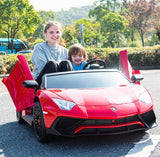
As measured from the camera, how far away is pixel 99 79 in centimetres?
416

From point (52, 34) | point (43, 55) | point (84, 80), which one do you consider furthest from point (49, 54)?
point (84, 80)

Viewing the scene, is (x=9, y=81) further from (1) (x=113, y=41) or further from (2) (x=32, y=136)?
(1) (x=113, y=41)

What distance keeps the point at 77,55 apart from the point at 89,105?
1958mm

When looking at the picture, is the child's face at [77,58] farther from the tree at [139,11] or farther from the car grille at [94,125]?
the tree at [139,11]

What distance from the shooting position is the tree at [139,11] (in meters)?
51.9

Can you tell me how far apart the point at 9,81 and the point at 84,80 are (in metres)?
1.79

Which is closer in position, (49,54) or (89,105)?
(89,105)

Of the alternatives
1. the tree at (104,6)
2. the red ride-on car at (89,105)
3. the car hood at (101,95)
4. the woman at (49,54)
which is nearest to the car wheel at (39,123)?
the red ride-on car at (89,105)

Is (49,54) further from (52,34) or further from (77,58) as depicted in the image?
(77,58)

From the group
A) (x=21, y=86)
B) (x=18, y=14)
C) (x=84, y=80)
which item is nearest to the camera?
(x=84, y=80)

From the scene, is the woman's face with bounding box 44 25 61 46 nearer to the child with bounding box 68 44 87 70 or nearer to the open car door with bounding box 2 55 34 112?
the child with bounding box 68 44 87 70

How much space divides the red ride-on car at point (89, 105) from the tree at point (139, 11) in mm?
50188

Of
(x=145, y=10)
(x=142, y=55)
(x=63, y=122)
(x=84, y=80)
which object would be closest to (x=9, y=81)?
(x=84, y=80)

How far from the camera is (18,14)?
31.2 meters
